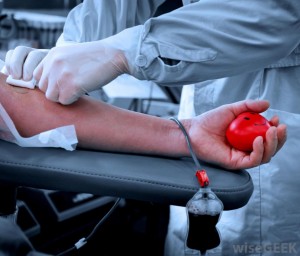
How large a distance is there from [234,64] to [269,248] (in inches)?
19.3

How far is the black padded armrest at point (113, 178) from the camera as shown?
63 centimetres

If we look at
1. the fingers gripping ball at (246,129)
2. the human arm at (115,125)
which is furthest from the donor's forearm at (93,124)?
the fingers gripping ball at (246,129)

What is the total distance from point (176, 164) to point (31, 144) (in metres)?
0.26

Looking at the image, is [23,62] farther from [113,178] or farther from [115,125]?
[113,178]

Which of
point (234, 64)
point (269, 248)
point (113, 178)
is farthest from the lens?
point (269, 248)

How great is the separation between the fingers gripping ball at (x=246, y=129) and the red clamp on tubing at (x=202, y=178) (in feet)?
0.34

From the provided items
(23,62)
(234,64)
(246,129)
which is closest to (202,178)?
(246,129)

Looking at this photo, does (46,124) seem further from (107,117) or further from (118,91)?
(118,91)

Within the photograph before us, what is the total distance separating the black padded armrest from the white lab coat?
187 millimetres

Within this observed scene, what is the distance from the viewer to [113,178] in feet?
2.07

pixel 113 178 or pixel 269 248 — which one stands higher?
pixel 113 178

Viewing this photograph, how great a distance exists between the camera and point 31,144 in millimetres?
725

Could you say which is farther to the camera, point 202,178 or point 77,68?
point 77,68

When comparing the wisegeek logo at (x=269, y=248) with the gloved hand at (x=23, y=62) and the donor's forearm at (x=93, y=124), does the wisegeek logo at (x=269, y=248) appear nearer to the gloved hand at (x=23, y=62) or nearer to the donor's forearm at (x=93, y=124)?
the donor's forearm at (x=93, y=124)
